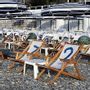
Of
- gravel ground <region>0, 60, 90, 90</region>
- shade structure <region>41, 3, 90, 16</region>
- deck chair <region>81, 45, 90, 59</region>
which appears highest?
shade structure <region>41, 3, 90, 16</region>

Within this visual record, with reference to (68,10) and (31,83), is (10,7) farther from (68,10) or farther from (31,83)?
(31,83)

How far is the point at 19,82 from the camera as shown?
27.0 feet

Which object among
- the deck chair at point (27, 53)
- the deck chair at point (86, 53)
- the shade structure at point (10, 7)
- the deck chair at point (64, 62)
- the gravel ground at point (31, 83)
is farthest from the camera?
the shade structure at point (10, 7)

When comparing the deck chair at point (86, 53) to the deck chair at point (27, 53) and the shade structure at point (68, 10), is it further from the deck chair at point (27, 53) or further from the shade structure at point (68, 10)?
the shade structure at point (68, 10)

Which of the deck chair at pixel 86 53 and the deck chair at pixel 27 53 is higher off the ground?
the deck chair at pixel 27 53

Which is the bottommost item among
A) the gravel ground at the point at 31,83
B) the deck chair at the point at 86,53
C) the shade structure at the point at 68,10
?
the deck chair at the point at 86,53

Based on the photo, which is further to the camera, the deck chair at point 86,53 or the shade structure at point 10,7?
the shade structure at point 10,7

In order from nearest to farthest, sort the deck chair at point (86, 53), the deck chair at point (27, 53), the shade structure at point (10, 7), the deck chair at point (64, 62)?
1. the deck chair at point (64, 62)
2. the deck chair at point (27, 53)
3. the deck chair at point (86, 53)
4. the shade structure at point (10, 7)

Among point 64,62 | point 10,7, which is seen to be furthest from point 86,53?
point 10,7

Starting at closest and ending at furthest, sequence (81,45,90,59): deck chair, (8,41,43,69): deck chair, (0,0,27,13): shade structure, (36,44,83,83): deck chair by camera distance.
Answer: (36,44,83,83): deck chair < (8,41,43,69): deck chair < (81,45,90,59): deck chair < (0,0,27,13): shade structure

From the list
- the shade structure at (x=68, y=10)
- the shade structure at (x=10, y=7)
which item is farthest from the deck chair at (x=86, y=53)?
the shade structure at (x=10, y=7)

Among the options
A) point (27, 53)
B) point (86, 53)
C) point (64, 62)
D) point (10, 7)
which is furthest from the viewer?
point (10, 7)

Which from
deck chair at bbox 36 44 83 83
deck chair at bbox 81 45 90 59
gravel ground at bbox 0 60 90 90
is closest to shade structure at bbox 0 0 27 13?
deck chair at bbox 81 45 90 59

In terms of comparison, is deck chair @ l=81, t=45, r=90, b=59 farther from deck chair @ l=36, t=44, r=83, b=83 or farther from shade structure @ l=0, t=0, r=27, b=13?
shade structure @ l=0, t=0, r=27, b=13
